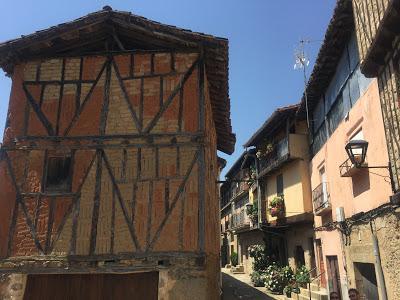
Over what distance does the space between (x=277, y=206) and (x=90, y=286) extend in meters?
13.7

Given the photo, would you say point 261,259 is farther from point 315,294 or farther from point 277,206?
point 315,294

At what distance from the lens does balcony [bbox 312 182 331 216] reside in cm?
1466

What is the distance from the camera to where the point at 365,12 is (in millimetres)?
8984

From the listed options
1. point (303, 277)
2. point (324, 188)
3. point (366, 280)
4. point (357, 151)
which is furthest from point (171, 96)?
point (303, 277)

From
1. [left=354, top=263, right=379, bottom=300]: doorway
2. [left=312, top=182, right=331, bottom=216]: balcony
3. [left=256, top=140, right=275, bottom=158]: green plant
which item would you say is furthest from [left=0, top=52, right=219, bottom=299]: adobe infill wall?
[left=256, top=140, right=275, bottom=158]: green plant

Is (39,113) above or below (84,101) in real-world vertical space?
below

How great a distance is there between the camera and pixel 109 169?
29.8 ft

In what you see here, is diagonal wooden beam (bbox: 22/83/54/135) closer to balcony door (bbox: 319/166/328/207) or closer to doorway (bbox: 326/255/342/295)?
balcony door (bbox: 319/166/328/207)

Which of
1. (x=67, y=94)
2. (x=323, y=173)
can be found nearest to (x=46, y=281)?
(x=67, y=94)

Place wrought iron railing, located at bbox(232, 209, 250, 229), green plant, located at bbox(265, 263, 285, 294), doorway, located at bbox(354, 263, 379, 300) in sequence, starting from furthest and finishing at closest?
1. wrought iron railing, located at bbox(232, 209, 250, 229)
2. green plant, located at bbox(265, 263, 285, 294)
3. doorway, located at bbox(354, 263, 379, 300)

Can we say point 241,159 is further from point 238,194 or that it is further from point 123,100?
point 123,100

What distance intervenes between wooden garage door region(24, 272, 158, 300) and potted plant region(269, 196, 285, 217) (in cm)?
1311

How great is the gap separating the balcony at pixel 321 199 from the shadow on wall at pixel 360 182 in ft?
9.95

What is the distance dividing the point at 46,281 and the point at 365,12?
916cm
